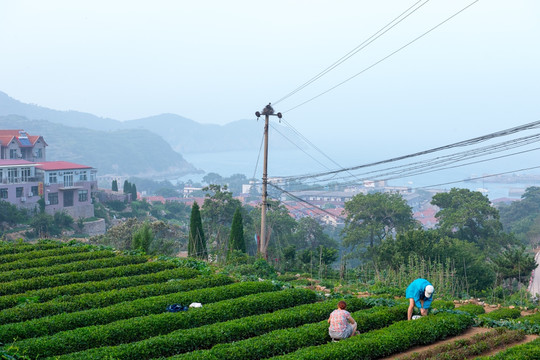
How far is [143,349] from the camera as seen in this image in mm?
8844

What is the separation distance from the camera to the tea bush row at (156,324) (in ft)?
29.6

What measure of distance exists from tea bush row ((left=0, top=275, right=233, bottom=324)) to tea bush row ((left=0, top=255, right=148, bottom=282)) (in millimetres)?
3205

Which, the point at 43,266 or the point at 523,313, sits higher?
the point at 43,266

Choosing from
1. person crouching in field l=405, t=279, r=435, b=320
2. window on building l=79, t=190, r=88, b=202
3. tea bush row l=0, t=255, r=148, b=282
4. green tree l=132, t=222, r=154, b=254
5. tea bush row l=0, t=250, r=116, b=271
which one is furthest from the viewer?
window on building l=79, t=190, r=88, b=202

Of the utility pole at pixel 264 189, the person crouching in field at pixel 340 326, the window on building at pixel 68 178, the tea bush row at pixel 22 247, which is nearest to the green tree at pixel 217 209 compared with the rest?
the window on building at pixel 68 178

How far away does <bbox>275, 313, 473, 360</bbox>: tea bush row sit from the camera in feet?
27.9

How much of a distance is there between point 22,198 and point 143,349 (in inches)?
1623

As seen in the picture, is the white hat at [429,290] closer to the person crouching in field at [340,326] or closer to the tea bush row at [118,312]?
the person crouching in field at [340,326]

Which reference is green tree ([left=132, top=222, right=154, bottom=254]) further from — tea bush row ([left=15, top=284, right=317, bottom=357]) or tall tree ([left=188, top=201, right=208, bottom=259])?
tea bush row ([left=15, top=284, right=317, bottom=357])

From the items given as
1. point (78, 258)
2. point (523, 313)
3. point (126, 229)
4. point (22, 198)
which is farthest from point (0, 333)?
point (22, 198)

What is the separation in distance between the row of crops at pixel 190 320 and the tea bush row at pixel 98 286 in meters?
0.03

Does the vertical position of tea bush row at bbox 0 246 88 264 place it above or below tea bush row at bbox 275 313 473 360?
above

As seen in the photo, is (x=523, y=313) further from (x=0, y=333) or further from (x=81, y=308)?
(x=0, y=333)

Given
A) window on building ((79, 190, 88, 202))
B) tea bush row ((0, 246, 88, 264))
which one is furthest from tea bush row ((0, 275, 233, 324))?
window on building ((79, 190, 88, 202))
